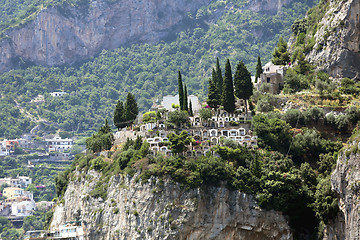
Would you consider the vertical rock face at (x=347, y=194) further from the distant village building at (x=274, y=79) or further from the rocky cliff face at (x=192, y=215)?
the distant village building at (x=274, y=79)

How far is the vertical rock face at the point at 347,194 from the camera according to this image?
69562 mm

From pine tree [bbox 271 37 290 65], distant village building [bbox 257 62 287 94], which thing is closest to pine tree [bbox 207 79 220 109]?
distant village building [bbox 257 62 287 94]

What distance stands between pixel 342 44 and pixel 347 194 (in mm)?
36859

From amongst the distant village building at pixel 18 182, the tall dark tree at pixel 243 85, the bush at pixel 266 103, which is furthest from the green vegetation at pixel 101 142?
the distant village building at pixel 18 182

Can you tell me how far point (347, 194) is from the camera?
235 feet

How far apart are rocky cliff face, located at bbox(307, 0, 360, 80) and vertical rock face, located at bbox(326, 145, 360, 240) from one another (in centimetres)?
3014

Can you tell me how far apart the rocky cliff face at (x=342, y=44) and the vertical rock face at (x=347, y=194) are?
30.1m

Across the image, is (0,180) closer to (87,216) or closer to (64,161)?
(64,161)

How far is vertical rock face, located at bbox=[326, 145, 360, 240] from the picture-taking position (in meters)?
69.6

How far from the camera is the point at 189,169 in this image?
85000 millimetres

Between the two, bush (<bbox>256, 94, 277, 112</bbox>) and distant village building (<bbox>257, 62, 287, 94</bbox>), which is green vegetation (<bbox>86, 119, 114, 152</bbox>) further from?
distant village building (<bbox>257, 62, 287, 94</bbox>)

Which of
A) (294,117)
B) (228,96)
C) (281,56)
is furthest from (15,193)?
(294,117)

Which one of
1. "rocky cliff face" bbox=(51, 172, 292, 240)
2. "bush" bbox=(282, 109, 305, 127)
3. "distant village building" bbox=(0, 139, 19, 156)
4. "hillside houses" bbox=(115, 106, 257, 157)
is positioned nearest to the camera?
"rocky cliff face" bbox=(51, 172, 292, 240)

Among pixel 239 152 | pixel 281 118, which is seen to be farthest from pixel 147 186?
pixel 281 118
